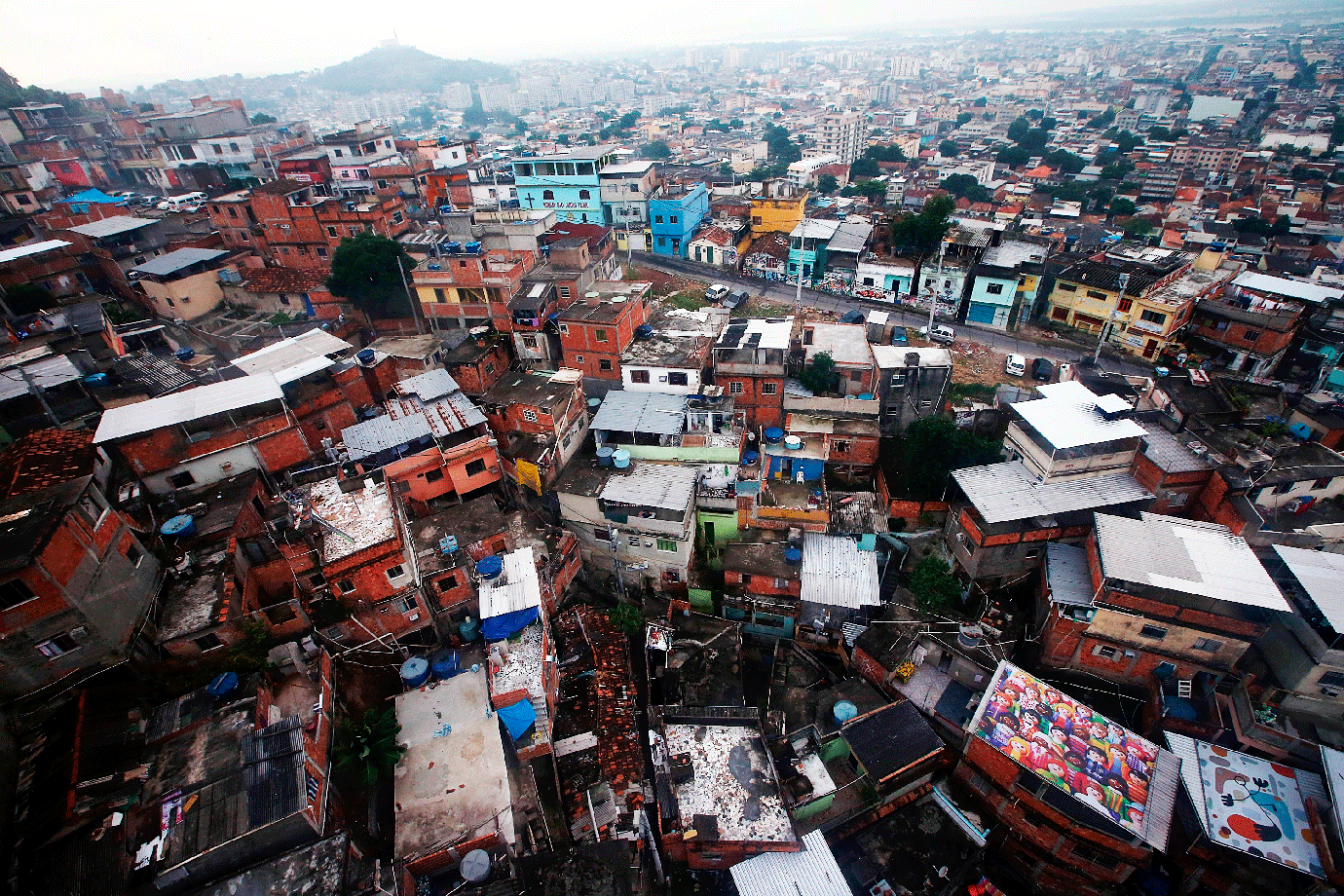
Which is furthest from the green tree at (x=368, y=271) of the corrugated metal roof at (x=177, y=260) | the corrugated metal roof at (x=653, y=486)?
the corrugated metal roof at (x=653, y=486)

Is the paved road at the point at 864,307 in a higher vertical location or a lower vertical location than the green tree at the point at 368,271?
lower

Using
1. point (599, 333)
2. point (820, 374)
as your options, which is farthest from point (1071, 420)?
point (599, 333)

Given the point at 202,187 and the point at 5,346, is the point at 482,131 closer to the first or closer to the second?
the point at 202,187

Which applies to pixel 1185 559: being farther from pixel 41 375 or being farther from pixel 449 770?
pixel 41 375

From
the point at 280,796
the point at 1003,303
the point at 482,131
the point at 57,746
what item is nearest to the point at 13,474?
the point at 57,746

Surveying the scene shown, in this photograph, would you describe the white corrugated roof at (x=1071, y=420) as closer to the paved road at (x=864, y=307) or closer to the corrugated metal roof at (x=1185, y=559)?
the corrugated metal roof at (x=1185, y=559)

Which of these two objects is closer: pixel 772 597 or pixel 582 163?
pixel 772 597
